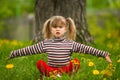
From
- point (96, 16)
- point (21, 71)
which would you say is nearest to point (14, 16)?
point (96, 16)

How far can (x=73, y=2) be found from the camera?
24.0 ft

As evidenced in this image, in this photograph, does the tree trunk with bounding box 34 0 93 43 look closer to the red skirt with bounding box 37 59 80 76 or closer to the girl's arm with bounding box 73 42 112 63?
the girl's arm with bounding box 73 42 112 63

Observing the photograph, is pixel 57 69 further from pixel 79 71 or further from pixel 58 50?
pixel 79 71

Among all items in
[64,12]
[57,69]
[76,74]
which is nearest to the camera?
[76,74]

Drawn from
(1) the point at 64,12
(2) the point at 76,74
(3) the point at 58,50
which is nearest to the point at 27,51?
(3) the point at 58,50

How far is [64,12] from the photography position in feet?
24.1

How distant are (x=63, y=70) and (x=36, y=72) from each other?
1.35 feet

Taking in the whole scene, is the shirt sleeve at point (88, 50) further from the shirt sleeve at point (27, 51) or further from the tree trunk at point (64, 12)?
the tree trunk at point (64, 12)

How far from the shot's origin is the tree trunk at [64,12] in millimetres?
7324

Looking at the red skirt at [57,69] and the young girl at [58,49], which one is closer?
the red skirt at [57,69]

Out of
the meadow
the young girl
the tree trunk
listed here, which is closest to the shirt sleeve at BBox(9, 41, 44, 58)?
the young girl

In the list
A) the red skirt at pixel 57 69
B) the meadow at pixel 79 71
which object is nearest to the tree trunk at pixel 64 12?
the meadow at pixel 79 71

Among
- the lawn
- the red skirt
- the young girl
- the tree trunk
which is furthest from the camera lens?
the tree trunk

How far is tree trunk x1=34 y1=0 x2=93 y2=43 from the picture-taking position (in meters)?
7.32
